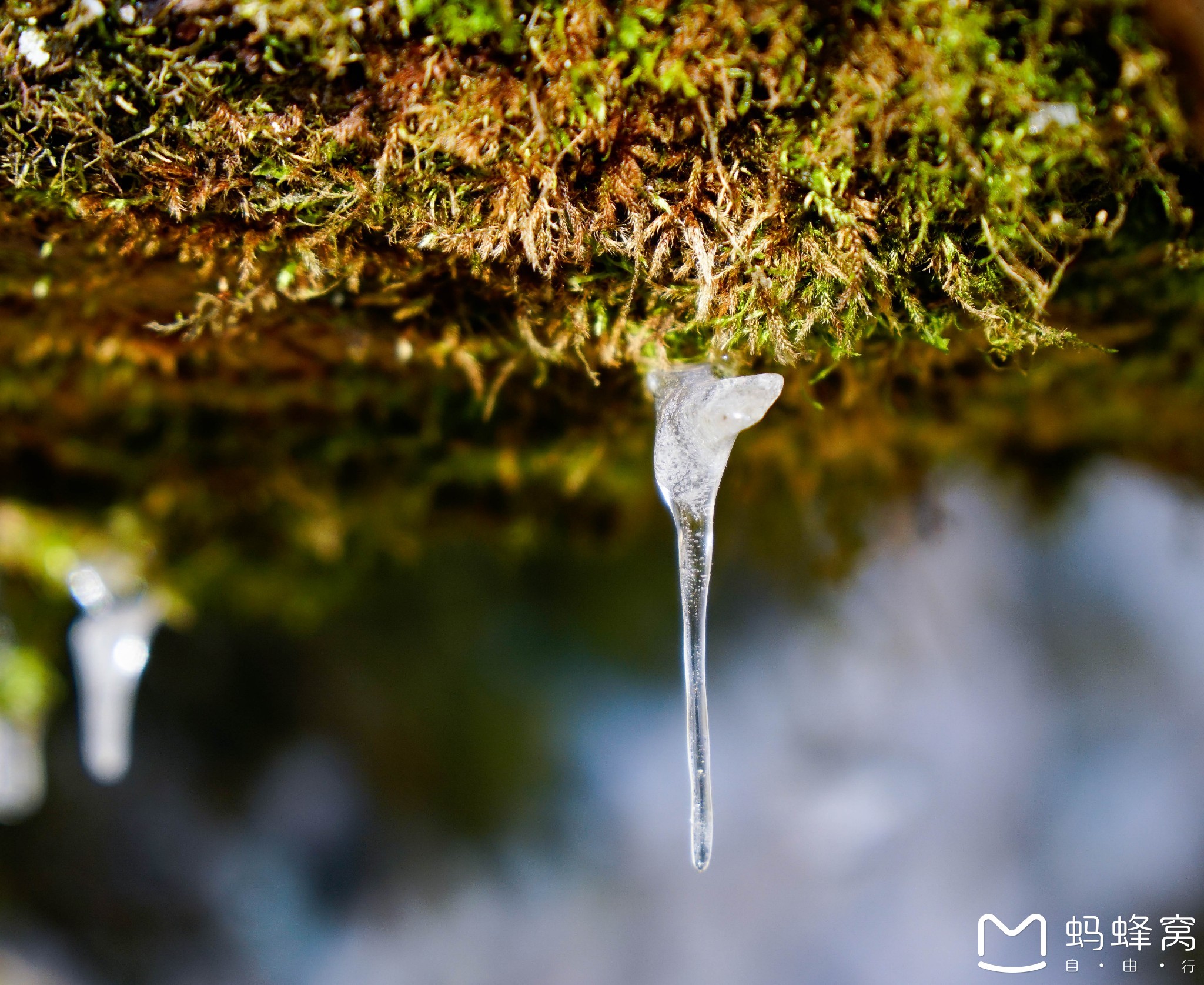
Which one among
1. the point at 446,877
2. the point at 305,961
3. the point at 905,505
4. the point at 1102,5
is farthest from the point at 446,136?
the point at 305,961

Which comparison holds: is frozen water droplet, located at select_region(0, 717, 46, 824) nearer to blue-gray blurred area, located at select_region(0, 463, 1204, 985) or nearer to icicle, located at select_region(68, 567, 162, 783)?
blue-gray blurred area, located at select_region(0, 463, 1204, 985)

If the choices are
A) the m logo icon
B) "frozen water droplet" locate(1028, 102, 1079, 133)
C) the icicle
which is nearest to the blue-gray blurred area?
the m logo icon

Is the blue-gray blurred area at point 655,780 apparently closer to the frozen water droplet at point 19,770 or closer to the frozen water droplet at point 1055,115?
the frozen water droplet at point 19,770

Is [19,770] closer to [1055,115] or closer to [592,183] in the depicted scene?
[592,183]

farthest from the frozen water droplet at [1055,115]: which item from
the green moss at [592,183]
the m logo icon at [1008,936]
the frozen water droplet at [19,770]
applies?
the frozen water droplet at [19,770]

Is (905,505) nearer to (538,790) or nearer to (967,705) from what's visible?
(967,705)
